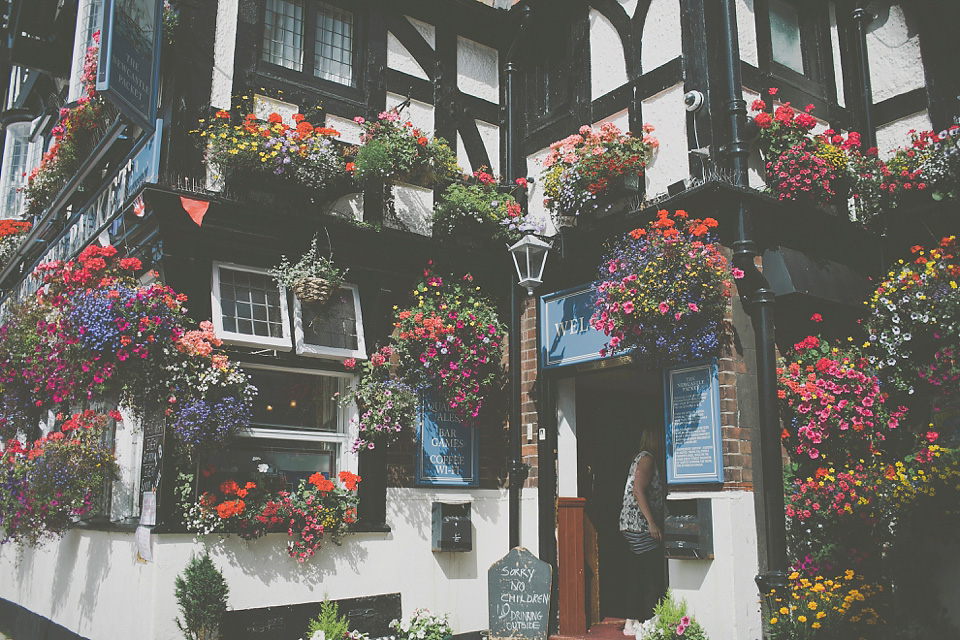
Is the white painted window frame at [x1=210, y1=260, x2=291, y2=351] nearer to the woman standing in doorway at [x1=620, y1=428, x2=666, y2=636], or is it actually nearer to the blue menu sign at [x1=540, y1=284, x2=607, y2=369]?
the blue menu sign at [x1=540, y1=284, x2=607, y2=369]

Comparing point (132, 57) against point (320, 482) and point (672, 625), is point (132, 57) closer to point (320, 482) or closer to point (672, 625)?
point (320, 482)

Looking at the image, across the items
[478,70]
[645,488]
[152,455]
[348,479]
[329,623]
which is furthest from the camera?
[478,70]

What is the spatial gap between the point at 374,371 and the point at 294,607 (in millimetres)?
2081

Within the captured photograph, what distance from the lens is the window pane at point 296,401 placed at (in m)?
6.93

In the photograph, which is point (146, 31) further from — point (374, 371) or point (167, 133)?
point (374, 371)

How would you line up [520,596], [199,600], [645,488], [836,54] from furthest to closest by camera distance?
[836,54] < [645,488] < [520,596] < [199,600]

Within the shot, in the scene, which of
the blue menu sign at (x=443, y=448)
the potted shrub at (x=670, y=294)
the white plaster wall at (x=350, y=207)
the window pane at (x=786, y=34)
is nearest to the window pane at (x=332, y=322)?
the white plaster wall at (x=350, y=207)

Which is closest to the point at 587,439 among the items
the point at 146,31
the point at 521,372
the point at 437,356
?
the point at 521,372

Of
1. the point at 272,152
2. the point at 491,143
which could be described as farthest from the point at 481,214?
the point at 272,152

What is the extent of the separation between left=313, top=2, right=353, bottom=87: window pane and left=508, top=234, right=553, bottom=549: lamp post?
2.43 meters

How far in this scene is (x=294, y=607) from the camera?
6562 millimetres

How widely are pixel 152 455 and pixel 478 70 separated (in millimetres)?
5124

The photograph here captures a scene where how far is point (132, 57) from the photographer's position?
6359 millimetres

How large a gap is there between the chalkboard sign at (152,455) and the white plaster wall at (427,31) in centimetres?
467
